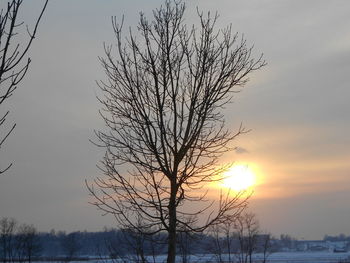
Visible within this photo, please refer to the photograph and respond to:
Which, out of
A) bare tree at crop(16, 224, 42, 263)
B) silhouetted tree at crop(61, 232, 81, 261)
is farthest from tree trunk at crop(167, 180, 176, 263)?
silhouetted tree at crop(61, 232, 81, 261)

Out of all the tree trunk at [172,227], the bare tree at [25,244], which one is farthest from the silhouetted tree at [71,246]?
the tree trunk at [172,227]

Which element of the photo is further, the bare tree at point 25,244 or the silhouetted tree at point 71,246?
the silhouetted tree at point 71,246

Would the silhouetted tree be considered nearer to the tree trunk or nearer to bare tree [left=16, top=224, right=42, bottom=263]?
bare tree [left=16, top=224, right=42, bottom=263]

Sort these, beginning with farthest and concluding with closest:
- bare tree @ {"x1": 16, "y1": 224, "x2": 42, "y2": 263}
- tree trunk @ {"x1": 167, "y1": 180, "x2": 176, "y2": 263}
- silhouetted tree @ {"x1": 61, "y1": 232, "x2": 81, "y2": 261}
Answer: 1. silhouetted tree @ {"x1": 61, "y1": 232, "x2": 81, "y2": 261}
2. bare tree @ {"x1": 16, "y1": 224, "x2": 42, "y2": 263}
3. tree trunk @ {"x1": 167, "y1": 180, "x2": 176, "y2": 263}

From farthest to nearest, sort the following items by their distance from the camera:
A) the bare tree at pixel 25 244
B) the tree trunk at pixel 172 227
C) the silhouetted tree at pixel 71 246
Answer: the silhouetted tree at pixel 71 246, the bare tree at pixel 25 244, the tree trunk at pixel 172 227

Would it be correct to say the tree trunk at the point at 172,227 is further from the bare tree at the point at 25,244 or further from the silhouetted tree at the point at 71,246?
the silhouetted tree at the point at 71,246

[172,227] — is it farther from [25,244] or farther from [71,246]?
[71,246]

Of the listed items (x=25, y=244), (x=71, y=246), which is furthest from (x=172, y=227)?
(x=71, y=246)

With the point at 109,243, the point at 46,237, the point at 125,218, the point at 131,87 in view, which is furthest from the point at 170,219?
the point at 46,237

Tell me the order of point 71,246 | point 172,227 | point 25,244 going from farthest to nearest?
point 71,246, point 25,244, point 172,227

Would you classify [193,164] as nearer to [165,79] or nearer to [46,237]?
[165,79]

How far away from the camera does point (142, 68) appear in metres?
8.91

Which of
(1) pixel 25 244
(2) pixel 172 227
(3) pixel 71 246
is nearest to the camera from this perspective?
(2) pixel 172 227

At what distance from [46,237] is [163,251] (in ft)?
559
